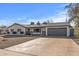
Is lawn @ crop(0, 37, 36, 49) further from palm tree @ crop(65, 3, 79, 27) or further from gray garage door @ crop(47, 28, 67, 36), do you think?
palm tree @ crop(65, 3, 79, 27)

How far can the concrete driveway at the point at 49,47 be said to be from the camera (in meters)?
6.91

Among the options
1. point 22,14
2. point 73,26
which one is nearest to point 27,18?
point 22,14

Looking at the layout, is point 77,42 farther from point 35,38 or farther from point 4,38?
point 4,38

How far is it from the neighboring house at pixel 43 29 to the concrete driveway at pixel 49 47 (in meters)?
0.16

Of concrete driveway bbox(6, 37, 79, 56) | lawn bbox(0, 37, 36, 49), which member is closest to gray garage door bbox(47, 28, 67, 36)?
concrete driveway bbox(6, 37, 79, 56)

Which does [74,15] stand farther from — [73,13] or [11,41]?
[11,41]

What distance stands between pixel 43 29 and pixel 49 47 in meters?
0.47

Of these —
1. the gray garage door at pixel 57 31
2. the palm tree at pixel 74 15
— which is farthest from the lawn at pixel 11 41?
the palm tree at pixel 74 15

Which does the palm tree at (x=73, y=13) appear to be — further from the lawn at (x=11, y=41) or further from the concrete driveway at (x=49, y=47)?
the lawn at (x=11, y=41)

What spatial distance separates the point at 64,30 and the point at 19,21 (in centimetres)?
108

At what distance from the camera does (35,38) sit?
287 inches

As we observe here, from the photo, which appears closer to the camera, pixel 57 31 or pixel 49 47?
pixel 49 47

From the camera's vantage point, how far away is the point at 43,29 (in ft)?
24.0

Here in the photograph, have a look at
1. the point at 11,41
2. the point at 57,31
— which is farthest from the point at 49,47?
the point at 11,41
